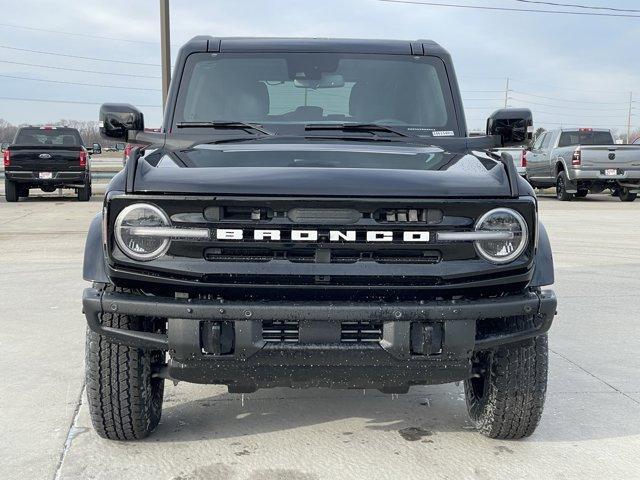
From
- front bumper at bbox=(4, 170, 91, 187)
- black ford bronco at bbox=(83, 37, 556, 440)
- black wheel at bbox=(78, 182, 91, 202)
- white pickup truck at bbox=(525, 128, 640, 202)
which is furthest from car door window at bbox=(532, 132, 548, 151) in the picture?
black ford bronco at bbox=(83, 37, 556, 440)

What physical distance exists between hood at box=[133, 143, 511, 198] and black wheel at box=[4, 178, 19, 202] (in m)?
16.1

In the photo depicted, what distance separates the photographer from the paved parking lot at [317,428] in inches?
127

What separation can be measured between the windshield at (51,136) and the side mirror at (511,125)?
15889 mm

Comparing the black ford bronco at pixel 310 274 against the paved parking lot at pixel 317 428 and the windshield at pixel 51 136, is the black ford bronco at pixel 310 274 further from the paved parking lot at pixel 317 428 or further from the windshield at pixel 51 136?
the windshield at pixel 51 136

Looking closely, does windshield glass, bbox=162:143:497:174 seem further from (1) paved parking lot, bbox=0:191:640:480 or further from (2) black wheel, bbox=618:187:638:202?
(2) black wheel, bbox=618:187:638:202

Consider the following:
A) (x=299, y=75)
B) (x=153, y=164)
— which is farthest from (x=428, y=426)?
(x=299, y=75)

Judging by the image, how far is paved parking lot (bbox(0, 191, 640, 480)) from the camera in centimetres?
323

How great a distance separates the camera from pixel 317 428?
146 inches

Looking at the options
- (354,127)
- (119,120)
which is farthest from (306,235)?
(119,120)

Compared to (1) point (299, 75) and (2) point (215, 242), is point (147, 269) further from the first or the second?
(1) point (299, 75)

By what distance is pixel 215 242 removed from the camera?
2.92 m

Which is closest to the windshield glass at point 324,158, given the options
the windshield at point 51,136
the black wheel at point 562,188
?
the windshield at point 51,136

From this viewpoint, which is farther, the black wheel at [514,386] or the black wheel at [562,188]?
the black wheel at [562,188]

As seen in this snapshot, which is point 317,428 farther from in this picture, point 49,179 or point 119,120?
point 49,179
